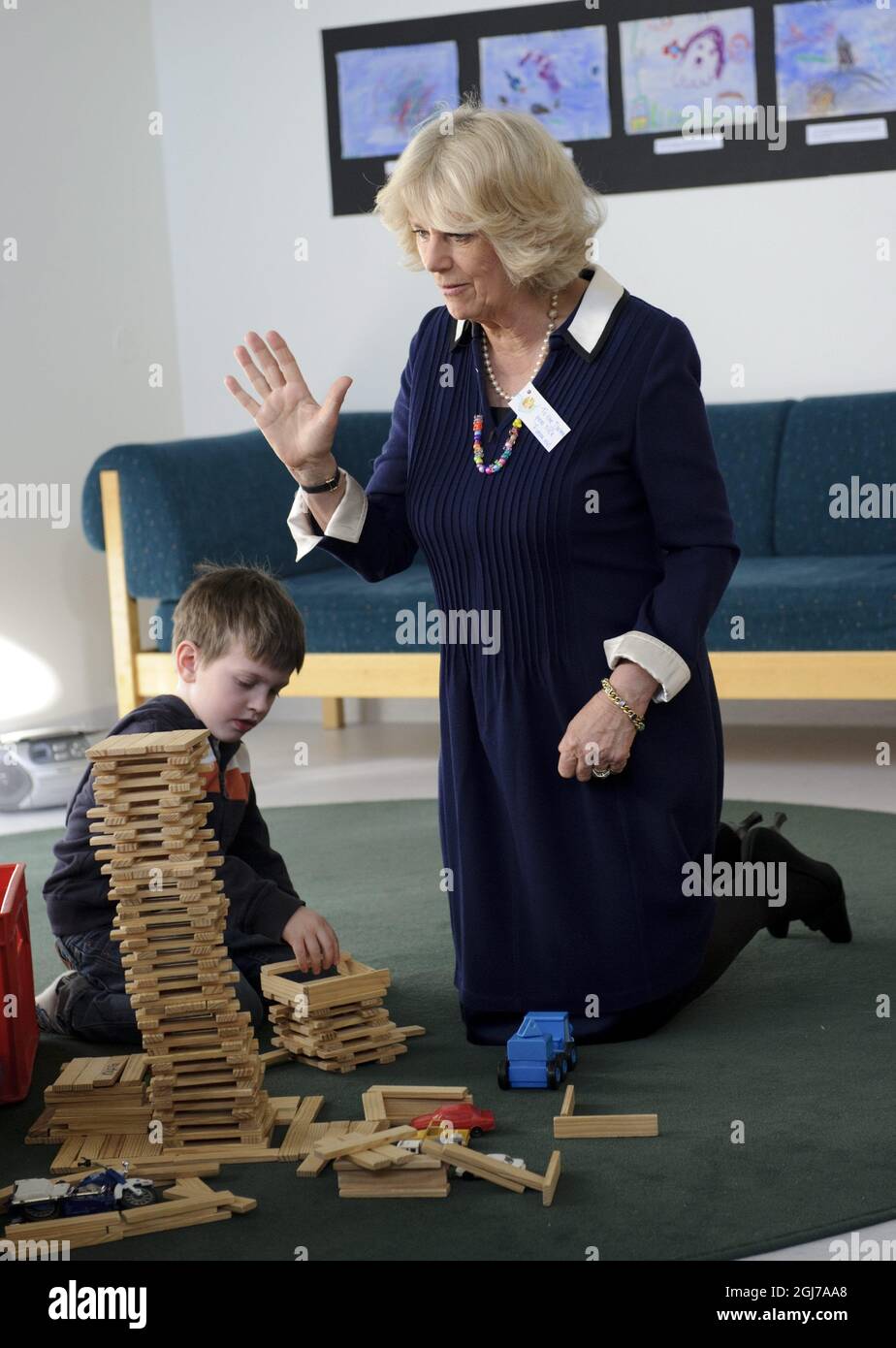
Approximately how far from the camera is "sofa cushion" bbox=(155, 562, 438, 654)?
449 cm

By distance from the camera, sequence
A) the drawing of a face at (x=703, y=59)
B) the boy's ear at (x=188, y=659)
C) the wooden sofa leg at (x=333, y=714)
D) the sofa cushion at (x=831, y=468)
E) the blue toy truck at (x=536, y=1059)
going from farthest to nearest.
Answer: the wooden sofa leg at (x=333, y=714) → the drawing of a face at (x=703, y=59) → the sofa cushion at (x=831, y=468) → the boy's ear at (x=188, y=659) → the blue toy truck at (x=536, y=1059)

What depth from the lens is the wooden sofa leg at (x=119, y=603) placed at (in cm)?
480

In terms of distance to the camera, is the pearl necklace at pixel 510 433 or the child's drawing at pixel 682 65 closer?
the pearl necklace at pixel 510 433

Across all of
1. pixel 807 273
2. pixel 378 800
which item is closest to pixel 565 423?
pixel 378 800

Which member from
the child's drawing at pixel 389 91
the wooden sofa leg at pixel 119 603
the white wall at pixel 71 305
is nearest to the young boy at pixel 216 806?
the wooden sofa leg at pixel 119 603

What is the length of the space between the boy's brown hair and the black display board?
2934 mm

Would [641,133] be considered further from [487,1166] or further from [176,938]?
[487,1166]

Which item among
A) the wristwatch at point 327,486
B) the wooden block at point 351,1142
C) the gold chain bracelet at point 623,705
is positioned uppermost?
the wristwatch at point 327,486

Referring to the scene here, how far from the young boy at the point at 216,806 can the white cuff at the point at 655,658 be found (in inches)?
18.9

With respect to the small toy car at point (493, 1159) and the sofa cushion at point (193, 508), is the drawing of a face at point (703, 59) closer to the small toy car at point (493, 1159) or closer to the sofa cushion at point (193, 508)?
the sofa cushion at point (193, 508)

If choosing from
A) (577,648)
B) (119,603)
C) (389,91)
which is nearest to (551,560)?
(577,648)

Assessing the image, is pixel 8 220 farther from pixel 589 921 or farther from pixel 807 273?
pixel 589 921

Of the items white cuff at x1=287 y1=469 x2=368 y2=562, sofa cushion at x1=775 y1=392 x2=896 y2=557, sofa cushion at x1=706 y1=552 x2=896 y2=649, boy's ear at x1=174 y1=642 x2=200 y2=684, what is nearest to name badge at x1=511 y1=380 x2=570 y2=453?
white cuff at x1=287 y1=469 x2=368 y2=562

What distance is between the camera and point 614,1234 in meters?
1.83
